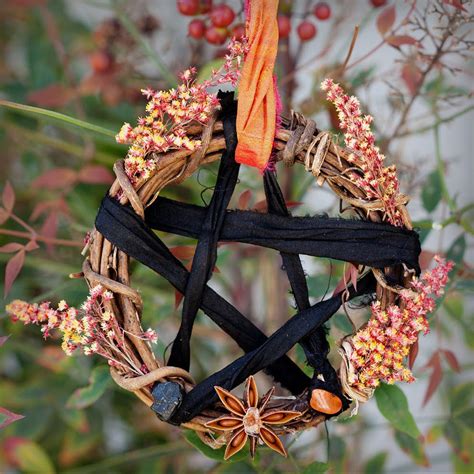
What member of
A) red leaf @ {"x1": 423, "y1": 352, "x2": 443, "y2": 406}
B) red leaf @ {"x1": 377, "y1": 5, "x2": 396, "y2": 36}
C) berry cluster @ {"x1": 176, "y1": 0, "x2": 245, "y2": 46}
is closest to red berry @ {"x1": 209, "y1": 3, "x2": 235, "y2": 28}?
berry cluster @ {"x1": 176, "y1": 0, "x2": 245, "y2": 46}

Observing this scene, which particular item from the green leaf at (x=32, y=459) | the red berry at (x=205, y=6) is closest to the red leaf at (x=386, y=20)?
the red berry at (x=205, y=6)

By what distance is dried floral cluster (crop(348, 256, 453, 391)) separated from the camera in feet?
1.34

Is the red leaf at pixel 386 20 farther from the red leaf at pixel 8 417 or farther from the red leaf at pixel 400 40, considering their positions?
the red leaf at pixel 8 417

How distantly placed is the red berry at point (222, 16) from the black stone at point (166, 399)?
29 centimetres

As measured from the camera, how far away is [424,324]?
1.36 ft

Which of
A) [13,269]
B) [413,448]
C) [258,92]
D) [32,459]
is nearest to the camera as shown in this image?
[258,92]

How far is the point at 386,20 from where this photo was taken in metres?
0.56

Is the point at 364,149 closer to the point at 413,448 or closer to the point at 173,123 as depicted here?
the point at 173,123

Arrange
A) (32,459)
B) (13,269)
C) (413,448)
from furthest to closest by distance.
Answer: (32,459), (413,448), (13,269)

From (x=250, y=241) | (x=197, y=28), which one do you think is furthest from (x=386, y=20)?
(x=250, y=241)

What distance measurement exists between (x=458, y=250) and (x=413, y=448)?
0.62ft

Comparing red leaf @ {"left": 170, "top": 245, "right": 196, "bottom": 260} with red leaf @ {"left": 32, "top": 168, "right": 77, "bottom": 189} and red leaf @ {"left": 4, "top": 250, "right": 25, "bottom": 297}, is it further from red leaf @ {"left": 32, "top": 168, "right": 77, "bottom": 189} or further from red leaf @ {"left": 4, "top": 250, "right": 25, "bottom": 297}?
red leaf @ {"left": 32, "top": 168, "right": 77, "bottom": 189}

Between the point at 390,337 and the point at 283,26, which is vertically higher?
the point at 283,26

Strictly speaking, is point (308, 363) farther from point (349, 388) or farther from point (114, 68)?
point (114, 68)
